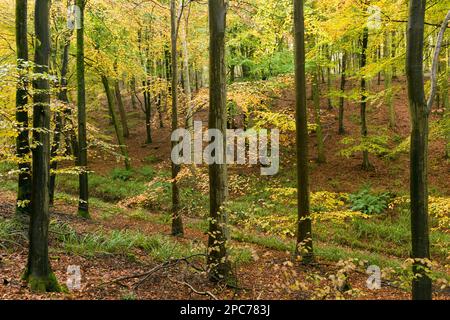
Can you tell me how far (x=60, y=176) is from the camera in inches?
875

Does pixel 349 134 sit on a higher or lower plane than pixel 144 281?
higher

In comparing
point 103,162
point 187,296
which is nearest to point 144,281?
point 187,296

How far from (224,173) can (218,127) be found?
0.96 metres

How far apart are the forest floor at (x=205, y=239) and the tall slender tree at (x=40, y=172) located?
0.29 metres

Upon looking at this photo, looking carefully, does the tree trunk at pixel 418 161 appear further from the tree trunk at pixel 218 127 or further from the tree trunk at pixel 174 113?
the tree trunk at pixel 174 113

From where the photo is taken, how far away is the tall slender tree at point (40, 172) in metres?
5.51

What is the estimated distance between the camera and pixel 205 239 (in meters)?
12.2

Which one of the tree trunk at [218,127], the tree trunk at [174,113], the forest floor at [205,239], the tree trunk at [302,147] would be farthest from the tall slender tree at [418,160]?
the tree trunk at [174,113]

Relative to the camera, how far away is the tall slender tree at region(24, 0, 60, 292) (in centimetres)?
551

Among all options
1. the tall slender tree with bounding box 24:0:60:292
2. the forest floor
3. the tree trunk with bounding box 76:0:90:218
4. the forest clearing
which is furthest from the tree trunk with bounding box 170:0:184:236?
the tall slender tree with bounding box 24:0:60:292

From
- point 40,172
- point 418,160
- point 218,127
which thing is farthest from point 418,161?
point 40,172

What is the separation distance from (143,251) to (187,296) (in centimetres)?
336
